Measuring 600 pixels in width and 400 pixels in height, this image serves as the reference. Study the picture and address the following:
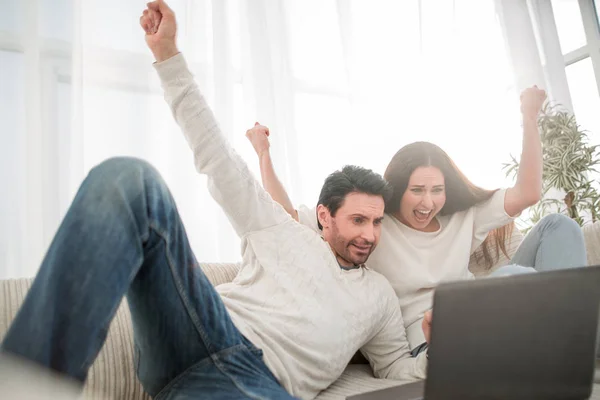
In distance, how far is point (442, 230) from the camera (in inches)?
64.2

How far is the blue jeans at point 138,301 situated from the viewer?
0.60 metres

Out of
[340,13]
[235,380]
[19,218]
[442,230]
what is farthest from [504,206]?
[19,218]

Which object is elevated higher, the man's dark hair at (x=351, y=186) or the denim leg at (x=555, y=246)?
the man's dark hair at (x=351, y=186)

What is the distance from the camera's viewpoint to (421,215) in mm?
1584

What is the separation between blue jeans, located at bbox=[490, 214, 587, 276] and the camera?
4.72 feet

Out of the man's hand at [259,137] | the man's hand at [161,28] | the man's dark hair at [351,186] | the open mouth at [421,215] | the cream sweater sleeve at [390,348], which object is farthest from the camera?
the man's hand at [259,137]

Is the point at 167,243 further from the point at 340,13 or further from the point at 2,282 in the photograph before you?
the point at 340,13

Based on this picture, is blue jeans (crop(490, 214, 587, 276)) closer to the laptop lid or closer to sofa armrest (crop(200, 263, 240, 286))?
the laptop lid

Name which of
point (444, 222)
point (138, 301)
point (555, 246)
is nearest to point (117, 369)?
point (138, 301)

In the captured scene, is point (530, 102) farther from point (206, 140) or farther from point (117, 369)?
point (117, 369)

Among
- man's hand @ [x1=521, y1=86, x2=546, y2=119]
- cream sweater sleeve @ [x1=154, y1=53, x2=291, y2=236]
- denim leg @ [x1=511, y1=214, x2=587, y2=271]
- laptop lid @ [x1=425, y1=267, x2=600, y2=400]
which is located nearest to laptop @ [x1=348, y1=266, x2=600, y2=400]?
laptop lid @ [x1=425, y1=267, x2=600, y2=400]

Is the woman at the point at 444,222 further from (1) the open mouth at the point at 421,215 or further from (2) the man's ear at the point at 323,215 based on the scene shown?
(2) the man's ear at the point at 323,215

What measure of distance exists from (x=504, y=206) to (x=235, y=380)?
1107mm

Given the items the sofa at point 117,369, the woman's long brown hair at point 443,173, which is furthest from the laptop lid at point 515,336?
the woman's long brown hair at point 443,173
